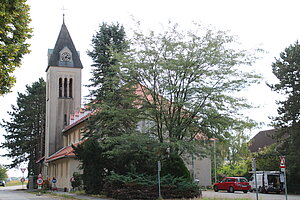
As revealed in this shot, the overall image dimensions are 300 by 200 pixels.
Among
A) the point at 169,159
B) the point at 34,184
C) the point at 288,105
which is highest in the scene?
the point at 288,105

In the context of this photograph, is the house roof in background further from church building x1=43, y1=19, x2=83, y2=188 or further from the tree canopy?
the tree canopy

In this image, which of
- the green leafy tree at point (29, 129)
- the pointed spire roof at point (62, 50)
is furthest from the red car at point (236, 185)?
the green leafy tree at point (29, 129)

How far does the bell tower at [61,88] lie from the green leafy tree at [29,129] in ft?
34.3

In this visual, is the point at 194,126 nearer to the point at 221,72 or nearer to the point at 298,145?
the point at 221,72

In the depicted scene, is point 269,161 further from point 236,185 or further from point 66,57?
point 66,57

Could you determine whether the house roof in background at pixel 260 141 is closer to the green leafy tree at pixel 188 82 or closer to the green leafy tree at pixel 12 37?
the green leafy tree at pixel 188 82

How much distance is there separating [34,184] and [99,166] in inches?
1271

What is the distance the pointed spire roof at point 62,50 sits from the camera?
5609 cm

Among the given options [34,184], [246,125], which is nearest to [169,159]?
[246,125]

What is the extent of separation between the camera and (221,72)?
2583 cm

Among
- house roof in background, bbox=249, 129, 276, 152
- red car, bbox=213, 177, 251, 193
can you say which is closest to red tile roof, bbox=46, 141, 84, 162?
red car, bbox=213, 177, 251, 193

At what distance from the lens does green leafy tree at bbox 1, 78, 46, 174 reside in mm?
67438

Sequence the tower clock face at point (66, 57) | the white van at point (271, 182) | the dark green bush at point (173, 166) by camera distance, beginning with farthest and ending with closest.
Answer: the tower clock face at point (66, 57) < the white van at point (271, 182) < the dark green bush at point (173, 166)

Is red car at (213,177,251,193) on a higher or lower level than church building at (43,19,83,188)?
lower
